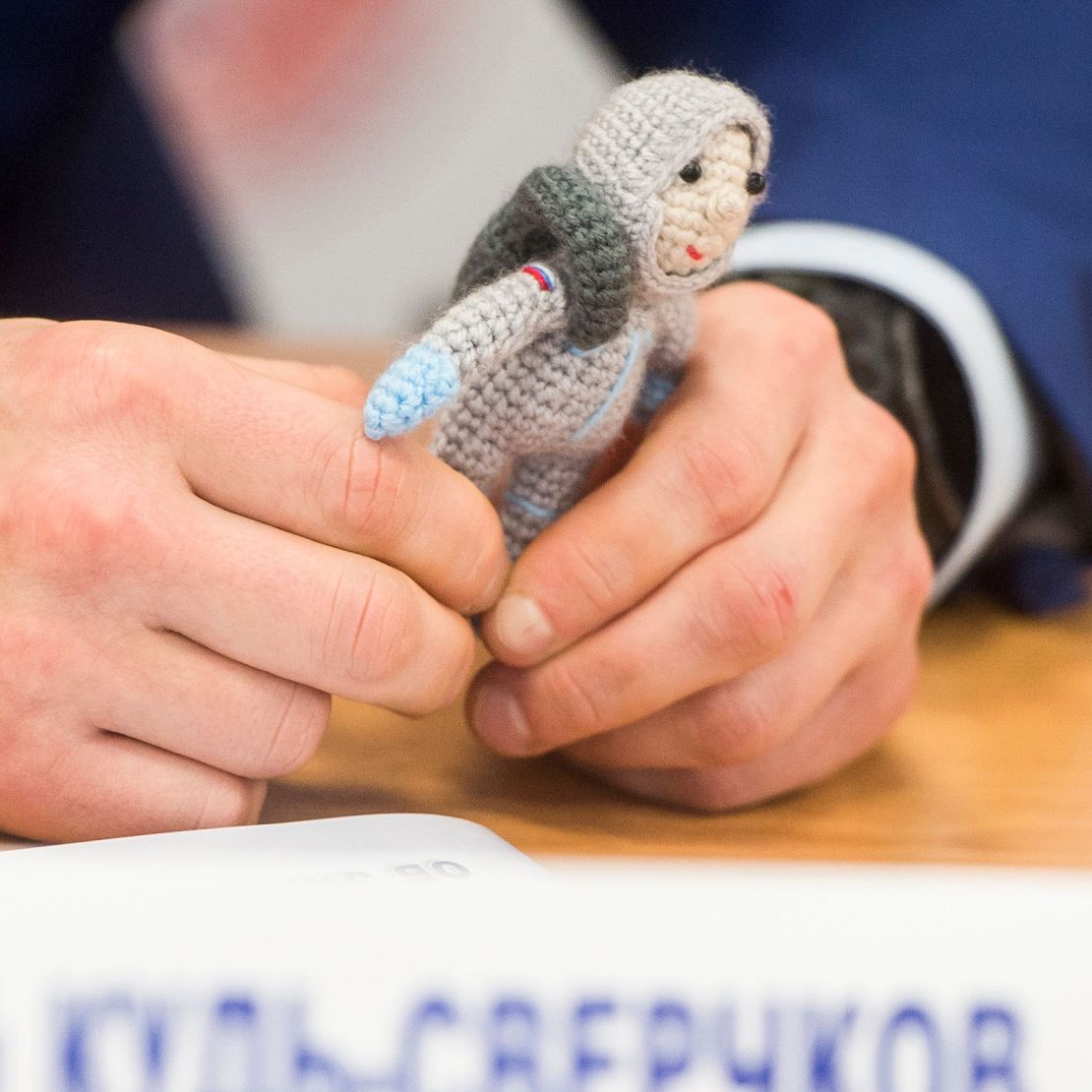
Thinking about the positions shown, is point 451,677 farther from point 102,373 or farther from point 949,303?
point 949,303

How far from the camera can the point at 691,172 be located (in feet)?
1.03

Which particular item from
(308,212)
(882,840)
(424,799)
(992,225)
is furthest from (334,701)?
(308,212)

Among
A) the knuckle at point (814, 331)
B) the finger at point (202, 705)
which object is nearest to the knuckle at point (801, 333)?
the knuckle at point (814, 331)

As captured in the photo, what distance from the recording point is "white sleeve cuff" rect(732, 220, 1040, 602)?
527 mm

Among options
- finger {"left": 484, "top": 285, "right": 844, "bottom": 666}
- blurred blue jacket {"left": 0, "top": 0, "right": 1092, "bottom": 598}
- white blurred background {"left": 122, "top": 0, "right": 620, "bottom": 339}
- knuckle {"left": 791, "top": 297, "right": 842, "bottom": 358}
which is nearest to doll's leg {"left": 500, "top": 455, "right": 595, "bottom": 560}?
finger {"left": 484, "top": 285, "right": 844, "bottom": 666}

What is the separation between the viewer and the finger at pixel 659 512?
36 cm

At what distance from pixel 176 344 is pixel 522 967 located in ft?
0.65

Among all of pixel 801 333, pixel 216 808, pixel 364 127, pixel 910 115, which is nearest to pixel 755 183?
pixel 801 333

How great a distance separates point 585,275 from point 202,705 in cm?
15

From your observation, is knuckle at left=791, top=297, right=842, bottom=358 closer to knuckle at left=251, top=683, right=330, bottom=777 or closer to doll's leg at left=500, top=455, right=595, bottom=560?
doll's leg at left=500, top=455, right=595, bottom=560

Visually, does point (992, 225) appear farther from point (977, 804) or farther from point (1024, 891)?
point (1024, 891)

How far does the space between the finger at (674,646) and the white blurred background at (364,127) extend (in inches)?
38.1

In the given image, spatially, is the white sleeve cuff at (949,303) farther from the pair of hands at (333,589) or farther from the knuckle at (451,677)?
the knuckle at (451,677)

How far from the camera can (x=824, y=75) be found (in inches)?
24.8
